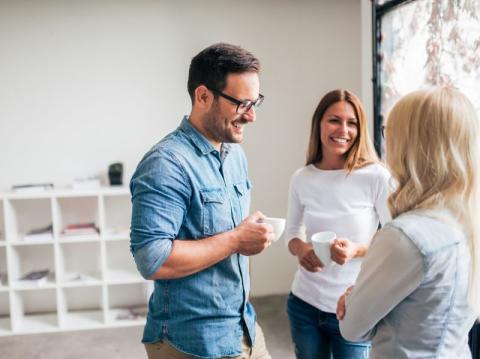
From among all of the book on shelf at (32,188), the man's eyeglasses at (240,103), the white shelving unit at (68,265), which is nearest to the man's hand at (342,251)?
the man's eyeglasses at (240,103)

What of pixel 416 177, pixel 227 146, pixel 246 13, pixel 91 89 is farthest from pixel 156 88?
pixel 416 177

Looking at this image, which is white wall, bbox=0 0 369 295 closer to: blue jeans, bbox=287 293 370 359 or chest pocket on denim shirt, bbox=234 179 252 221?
blue jeans, bbox=287 293 370 359

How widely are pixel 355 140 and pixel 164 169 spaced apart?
88 centimetres

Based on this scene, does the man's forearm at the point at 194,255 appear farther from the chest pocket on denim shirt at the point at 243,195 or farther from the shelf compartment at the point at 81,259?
the shelf compartment at the point at 81,259

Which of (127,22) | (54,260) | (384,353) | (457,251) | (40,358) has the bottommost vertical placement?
(40,358)

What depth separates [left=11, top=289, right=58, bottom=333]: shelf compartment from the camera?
3.47 metres

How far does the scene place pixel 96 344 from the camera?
323 cm

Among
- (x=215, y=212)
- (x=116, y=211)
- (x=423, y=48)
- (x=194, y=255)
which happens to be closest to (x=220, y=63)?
(x=215, y=212)

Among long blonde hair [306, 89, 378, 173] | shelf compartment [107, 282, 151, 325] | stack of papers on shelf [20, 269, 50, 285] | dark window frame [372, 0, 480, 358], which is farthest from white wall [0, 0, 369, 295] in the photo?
long blonde hair [306, 89, 378, 173]

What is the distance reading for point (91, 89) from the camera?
146 inches

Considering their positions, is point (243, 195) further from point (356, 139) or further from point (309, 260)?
point (356, 139)

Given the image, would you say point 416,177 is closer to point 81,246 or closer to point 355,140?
point 355,140

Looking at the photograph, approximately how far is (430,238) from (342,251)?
0.53 meters

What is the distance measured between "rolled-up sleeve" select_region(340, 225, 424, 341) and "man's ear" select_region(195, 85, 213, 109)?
2.11ft
